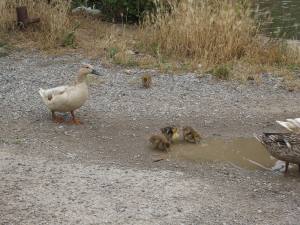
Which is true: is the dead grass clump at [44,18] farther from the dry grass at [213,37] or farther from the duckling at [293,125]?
the duckling at [293,125]

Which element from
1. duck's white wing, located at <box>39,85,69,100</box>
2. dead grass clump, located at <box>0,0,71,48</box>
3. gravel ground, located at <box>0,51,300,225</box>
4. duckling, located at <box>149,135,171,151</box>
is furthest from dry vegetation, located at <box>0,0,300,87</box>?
duckling, located at <box>149,135,171,151</box>

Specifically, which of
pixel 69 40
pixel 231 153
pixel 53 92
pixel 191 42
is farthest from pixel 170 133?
pixel 69 40

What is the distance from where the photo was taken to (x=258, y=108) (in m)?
9.54

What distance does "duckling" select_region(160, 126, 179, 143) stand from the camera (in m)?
7.95

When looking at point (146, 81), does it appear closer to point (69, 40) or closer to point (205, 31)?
point (205, 31)

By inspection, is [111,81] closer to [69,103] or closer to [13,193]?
[69,103]

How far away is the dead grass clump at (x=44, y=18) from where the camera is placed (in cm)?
1276

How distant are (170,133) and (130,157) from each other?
68cm

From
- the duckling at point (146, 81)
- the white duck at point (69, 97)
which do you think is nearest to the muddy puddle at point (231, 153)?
the white duck at point (69, 97)

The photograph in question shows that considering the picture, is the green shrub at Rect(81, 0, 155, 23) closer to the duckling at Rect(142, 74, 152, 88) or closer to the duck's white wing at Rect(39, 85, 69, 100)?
the duckling at Rect(142, 74, 152, 88)

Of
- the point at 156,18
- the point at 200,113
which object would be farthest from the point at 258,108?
the point at 156,18

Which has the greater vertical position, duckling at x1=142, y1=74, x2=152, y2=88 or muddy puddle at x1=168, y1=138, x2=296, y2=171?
duckling at x1=142, y1=74, x2=152, y2=88

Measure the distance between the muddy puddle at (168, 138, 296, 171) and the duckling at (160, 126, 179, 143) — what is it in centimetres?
11

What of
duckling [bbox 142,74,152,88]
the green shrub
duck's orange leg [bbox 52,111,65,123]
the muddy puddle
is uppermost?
the green shrub
